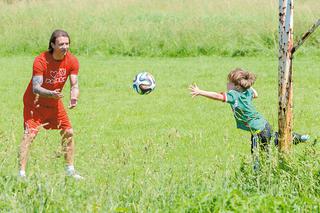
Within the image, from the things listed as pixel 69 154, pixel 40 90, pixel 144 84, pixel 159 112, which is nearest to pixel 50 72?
pixel 40 90

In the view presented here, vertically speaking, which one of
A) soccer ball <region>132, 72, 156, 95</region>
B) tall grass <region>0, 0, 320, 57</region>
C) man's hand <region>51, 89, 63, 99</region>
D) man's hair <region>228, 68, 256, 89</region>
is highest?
man's hair <region>228, 68, 256, 89</region>

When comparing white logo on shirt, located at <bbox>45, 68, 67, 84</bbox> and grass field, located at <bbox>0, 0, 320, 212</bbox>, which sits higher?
white logo on shirt, located at <bbox>45, 68, 67, 84</bbox>

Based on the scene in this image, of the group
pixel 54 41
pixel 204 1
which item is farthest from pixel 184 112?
pixel 204 1

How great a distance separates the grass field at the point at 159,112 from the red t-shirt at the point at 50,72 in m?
0.39

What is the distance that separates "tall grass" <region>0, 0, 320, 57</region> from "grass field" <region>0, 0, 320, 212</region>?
0.04 metres

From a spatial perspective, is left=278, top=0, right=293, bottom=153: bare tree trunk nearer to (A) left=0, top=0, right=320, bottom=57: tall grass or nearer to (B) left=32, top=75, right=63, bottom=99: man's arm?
(B) left=32, top=75, right=63, bottom=99: man's arm

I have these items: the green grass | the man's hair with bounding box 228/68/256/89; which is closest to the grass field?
the green grass

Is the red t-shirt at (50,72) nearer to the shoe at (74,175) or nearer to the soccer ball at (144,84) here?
the soccer ball at (144,84)

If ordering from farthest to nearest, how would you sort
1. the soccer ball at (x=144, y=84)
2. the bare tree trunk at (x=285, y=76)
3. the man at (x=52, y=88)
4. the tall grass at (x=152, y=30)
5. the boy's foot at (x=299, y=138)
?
the tall grass at (x=152, y=30)
the soccer ball at (x=144, y=84)
the man at (x=52, y=88)
the boy's foot at (x=299, y=138)
the bare tree trunk at (x=285, y=76)

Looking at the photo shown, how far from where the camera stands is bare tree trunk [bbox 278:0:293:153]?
7.16 m

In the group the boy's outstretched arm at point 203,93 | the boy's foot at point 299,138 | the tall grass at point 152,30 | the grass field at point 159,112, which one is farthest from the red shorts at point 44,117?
the tall grass at point 152,30

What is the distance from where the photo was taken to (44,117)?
8.48 meters

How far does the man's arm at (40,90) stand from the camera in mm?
8125

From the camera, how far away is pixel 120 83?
1591 cm
